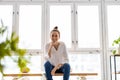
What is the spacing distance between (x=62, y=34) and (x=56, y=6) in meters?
0.64

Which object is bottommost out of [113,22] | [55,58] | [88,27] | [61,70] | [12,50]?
[61,70]

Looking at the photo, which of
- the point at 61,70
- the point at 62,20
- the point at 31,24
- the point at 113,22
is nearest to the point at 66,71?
the point at 61,70

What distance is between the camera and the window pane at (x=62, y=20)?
4.54 meters

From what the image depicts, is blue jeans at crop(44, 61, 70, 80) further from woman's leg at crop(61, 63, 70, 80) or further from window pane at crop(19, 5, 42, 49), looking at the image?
window pane at crop(19, 5, 42, 49)

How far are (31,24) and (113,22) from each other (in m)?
1.80

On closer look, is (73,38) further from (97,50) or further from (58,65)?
(58,65)

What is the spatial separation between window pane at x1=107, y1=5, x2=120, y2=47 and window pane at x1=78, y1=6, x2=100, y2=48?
10.4 inches

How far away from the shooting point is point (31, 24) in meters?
4.57

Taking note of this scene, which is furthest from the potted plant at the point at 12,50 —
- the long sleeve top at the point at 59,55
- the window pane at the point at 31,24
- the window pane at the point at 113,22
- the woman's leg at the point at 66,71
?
the window pane at the point at 113,22

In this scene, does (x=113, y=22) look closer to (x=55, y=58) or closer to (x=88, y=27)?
(x=88, y=27)

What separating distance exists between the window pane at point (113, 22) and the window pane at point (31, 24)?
153 cm

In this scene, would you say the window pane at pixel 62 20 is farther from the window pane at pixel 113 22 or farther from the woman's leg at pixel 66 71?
the woman's leg at pixel 66 71

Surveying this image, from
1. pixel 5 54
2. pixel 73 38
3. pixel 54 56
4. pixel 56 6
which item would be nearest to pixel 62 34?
pixel 73 38

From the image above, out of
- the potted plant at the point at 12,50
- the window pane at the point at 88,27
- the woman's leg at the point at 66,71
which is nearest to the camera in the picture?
the potted plant at the point at 12,50
